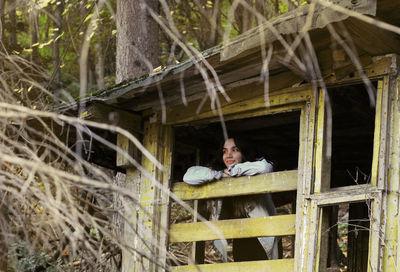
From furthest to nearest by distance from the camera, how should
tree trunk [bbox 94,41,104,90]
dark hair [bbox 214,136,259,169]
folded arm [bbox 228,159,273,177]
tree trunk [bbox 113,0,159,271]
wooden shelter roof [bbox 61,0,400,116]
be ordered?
tree trunk [bbox 94,41,104,90], tree trunk [bbox 113,0,159,271], dark hair [bbox 214,136,259,169], folded arm [bbox 228,159,273,177], wooden shelter roof [bbox 61,0,400,116]

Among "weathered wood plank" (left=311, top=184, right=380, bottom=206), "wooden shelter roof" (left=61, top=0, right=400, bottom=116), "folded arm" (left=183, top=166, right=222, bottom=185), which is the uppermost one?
"wooden shelter roof" (left=61, top=0, right=400, bottom=116)

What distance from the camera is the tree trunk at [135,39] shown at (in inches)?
422

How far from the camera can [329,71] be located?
598 centimetres

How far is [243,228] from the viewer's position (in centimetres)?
636

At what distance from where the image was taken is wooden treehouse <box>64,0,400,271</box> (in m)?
5.23

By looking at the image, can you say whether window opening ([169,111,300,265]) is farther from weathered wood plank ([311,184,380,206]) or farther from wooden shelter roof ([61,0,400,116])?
weathered wood plank ([311,184,380,206])

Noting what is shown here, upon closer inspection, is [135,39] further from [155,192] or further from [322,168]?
[322,168]

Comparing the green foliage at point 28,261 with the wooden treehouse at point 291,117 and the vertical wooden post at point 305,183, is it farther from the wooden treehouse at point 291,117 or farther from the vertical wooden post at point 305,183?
the vertical wooden post at point 305,183

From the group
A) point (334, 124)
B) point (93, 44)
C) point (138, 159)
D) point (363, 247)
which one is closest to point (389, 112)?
point (334, 124)

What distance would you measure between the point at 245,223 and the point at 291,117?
1.80m

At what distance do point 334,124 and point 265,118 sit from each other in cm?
87

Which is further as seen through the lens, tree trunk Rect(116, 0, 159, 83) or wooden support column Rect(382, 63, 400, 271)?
tree trunk Rect(116, 0, 159, 83)

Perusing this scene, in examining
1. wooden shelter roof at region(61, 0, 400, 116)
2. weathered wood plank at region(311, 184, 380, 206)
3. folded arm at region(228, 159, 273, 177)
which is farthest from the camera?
folded arm at region(228, 159, 273, 177)

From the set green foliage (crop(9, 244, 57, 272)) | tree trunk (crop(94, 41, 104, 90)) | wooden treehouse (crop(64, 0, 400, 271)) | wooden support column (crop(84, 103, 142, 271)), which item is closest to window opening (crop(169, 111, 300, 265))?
wooden treehouse (crop(64, 0, 400, 271))
